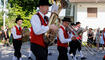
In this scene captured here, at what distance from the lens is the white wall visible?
54.8 feet

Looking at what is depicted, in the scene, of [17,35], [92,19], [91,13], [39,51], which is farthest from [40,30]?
[91,13]

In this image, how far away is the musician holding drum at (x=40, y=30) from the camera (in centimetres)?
275

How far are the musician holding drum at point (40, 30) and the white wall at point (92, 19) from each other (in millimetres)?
14279

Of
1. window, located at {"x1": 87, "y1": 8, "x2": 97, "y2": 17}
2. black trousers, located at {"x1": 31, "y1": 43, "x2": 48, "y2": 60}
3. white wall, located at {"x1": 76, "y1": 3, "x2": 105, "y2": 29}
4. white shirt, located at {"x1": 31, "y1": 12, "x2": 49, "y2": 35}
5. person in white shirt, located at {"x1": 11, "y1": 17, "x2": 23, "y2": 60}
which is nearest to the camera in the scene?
white shirt, located at {"x1": 31, "y1": 12, "x2": 49, "y2": 35}

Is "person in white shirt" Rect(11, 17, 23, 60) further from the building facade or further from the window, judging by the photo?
the window

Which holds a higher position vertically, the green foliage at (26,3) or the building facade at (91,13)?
the green foliage at (26,3)

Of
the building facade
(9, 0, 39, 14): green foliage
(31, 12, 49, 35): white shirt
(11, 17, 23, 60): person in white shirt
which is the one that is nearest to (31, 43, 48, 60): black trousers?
(31, 12, 49, 35): white shirt

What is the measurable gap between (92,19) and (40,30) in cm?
1511

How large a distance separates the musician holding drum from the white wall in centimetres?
1428

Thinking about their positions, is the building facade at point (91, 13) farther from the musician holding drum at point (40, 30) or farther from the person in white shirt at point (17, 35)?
the musician holding drum at point (40, 30)

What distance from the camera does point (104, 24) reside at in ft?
55.4

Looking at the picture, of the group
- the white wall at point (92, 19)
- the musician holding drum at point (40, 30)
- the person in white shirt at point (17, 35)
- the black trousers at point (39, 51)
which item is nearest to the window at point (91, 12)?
the white wall at point (92, 19)

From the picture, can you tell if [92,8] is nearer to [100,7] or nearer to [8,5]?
[100,7]

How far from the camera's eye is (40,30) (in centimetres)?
272
